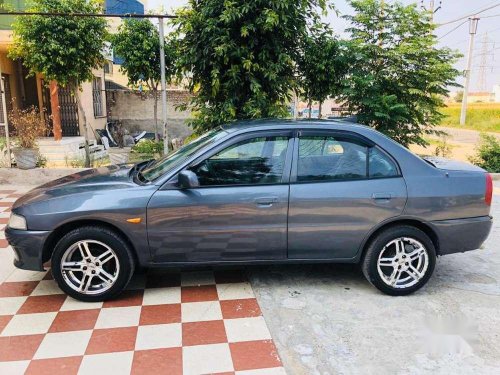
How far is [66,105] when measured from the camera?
1292 cm

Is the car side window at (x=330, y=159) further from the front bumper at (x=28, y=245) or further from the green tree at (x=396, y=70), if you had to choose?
the green tree at (x=396, y=70)

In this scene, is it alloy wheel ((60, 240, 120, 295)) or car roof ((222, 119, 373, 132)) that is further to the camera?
car roof ((222, 119, 373, 132))

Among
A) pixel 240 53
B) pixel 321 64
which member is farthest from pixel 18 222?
pixel 321 64

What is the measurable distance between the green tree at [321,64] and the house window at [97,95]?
30.4 feet

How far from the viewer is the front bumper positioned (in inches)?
136

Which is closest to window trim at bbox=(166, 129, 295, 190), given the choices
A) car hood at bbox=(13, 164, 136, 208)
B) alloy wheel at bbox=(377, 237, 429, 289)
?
car hood at bbox=(13, 164, 136, 208)

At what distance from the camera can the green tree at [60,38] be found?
8.20 meters

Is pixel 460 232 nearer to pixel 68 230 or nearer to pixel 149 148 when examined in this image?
pixel 68 230

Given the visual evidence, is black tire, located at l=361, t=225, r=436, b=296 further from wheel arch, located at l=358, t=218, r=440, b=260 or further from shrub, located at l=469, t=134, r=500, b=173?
shrub, located at l=469, t=134, r=500, b=173

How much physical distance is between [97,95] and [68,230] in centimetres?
Result: 1232

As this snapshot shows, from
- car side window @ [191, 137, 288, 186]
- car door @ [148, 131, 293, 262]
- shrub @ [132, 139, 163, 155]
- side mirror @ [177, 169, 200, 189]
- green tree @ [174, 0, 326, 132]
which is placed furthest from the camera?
shrub @ [132, 139, 163, 155]

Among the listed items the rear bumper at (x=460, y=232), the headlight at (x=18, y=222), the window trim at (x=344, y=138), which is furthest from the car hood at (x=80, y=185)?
the rear bumper at (x=460, y=232)

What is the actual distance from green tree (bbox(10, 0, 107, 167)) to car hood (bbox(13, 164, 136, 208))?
4783 mm

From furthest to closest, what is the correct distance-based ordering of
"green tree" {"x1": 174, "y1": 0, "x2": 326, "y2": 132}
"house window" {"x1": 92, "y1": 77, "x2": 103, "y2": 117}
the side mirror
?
Result: "house window" {"x1": 92, "y1": 77, "x2": 103, "y2": 117} < "green tree" {"x1": 174, "y1": 0, "x2": 326, "y2": 132} < the side mirror
